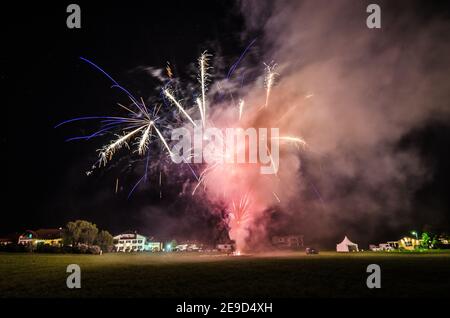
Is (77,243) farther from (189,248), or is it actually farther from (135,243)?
(135,243)

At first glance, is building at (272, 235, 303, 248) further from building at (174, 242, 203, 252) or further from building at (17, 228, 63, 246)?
building at (17, 228, 63, 246)

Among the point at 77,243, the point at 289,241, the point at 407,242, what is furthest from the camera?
the point at 407,242

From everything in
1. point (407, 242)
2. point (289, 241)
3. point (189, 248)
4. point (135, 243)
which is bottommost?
point (135, 243)

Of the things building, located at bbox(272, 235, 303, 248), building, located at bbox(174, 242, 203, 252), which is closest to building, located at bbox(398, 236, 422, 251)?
building, located at bbox(272, 235, 303, 248)

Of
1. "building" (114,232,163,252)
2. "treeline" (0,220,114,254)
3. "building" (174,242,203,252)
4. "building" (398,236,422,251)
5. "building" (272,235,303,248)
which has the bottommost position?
"building" (114,232,163,252)

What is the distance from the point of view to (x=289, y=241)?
77875 mm

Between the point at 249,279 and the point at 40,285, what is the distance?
10.7 m

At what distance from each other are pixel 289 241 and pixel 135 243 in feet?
210

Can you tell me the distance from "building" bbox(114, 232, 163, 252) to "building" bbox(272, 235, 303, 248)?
52467 mm

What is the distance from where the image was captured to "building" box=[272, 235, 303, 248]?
7353 cm

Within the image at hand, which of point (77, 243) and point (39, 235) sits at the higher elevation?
point (77, 243)

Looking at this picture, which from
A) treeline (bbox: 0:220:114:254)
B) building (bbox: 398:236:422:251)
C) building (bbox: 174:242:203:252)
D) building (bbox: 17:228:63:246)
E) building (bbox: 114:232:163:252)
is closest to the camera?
treeline (bbox: 0:220:114:254)

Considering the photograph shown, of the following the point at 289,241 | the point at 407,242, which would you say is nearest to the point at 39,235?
the point at 289,241

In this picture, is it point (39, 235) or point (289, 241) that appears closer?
point (289, 241)
